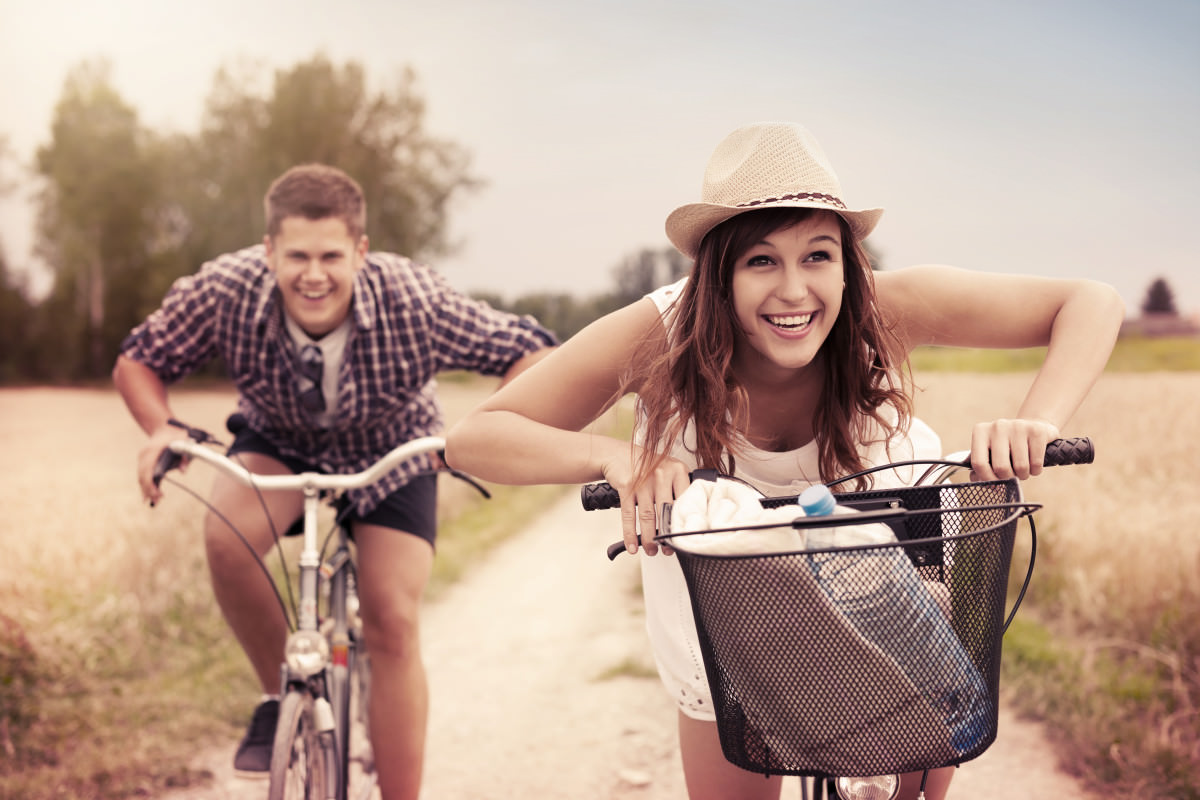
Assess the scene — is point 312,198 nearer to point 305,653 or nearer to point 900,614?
point 305,653

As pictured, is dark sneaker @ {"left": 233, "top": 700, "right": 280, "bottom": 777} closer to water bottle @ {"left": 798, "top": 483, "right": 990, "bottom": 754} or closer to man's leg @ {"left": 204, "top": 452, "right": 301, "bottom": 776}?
man's leg @ {"left": 204, "top": 452, "right": 301, "bottom": 776}

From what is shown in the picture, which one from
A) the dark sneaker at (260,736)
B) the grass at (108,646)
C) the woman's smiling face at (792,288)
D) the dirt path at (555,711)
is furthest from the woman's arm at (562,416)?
the grass at (108,646)

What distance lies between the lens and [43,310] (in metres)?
17.8

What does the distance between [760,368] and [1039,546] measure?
3818 millimetres

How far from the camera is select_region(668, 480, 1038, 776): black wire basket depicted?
4.88 ft

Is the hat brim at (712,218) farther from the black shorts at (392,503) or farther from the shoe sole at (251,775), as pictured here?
the shoe sole at (251,775)

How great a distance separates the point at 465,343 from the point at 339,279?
486 mm

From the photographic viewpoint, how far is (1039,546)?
550cm

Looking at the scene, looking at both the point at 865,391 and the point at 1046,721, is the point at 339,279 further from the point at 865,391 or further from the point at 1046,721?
the point at 1046,721

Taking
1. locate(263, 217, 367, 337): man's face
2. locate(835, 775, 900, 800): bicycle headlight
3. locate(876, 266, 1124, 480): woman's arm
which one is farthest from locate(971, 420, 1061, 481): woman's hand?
locate(263, 217, 367, 337): man's face

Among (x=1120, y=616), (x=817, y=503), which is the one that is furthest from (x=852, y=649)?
(x=1120, y=616)

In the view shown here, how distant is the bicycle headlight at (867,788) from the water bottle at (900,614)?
343 mm

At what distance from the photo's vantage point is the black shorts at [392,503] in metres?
3.45

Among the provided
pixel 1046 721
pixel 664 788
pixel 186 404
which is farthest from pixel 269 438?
pixel 186 404
